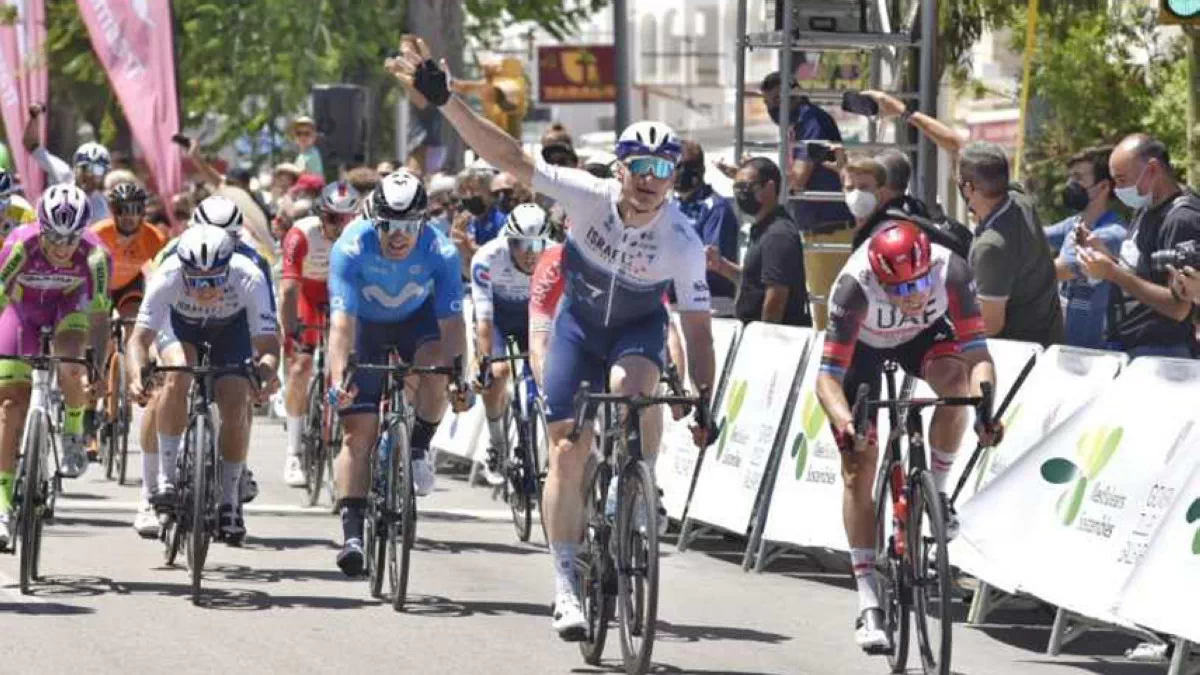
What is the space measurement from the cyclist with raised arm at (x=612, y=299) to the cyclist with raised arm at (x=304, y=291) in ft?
23.5

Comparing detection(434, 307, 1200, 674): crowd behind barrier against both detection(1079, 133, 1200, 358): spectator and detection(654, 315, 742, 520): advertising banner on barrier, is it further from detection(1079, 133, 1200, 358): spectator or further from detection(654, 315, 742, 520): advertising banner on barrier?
detection(1079, 133, 1200, 358): spectator

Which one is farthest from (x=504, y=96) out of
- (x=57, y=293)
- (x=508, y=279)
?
(x=57, y=293)

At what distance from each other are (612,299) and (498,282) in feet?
17.1

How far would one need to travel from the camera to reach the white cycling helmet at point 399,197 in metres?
14.0

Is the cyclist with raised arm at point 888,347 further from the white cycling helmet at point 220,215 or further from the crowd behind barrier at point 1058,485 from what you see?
the white cycling helmet at point 220,215

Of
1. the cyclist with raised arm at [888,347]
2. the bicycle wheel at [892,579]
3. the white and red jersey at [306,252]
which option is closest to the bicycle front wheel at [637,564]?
the cyclist with raised arm at [888,347]

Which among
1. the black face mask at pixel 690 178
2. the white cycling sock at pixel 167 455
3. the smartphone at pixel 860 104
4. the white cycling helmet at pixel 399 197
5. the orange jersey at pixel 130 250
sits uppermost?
the smartphone at pixel 860 104

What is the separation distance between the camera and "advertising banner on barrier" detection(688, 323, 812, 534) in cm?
1509

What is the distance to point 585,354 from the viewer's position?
38.6 ft

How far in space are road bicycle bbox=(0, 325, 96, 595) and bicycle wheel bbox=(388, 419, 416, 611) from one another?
5.12 feet

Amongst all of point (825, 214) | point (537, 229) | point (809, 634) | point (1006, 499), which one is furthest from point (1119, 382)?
point (825, 214)

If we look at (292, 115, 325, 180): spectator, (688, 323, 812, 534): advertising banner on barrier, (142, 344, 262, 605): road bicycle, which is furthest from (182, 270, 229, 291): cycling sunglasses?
(292, 115, 325, 180): spectator

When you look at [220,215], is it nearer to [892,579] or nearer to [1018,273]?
[1018,273]

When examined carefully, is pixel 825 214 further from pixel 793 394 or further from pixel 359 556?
pixel 359 556
